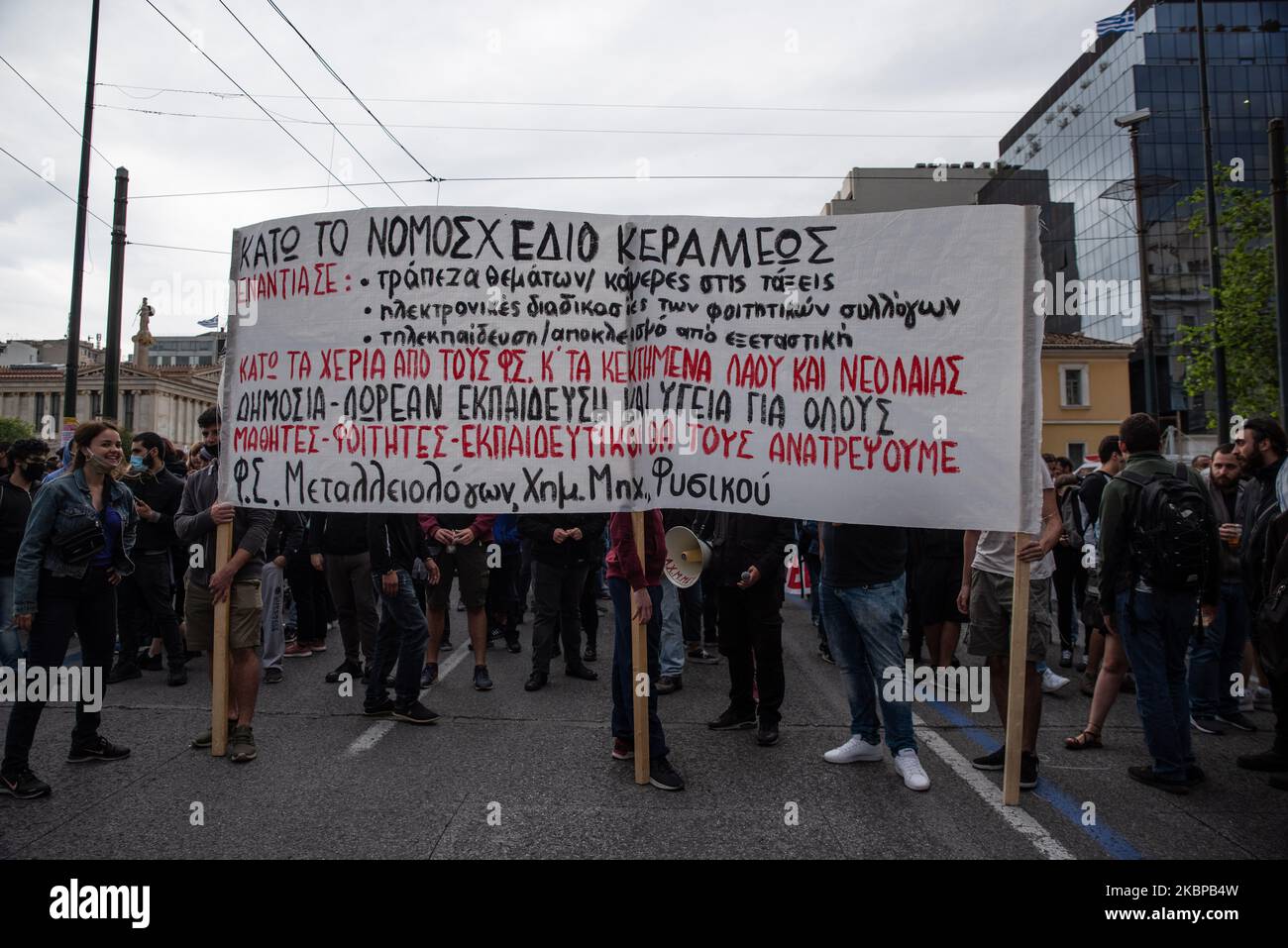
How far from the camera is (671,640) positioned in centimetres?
678

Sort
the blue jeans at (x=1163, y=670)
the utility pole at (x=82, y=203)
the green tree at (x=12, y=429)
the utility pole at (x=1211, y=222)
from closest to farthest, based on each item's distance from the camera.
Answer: the blue jeans at (x=1163, y=670)
the utility pole at (x=82, y=203)
the utility pole at (x=1211, y=222)
the green tree at (x=12, y=429)

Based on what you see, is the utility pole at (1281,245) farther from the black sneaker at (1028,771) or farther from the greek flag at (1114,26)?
the greek flag at (1114,26)

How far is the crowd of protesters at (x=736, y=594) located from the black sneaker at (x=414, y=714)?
0.06 feet

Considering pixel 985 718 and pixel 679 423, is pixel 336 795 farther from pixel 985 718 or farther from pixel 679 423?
pixel 985 718

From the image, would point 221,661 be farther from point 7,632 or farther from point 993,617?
point 993,617

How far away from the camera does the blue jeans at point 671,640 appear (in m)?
6.72

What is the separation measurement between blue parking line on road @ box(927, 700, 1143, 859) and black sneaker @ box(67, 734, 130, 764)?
5130mm

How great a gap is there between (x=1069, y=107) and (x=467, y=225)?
72.3m

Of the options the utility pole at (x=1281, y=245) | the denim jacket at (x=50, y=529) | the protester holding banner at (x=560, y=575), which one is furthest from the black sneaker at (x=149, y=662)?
the utility pole at (x=1281, y=245)

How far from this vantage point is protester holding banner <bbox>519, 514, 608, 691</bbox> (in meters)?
6.86

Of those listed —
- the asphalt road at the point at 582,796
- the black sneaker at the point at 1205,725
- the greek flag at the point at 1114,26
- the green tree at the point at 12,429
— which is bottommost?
the asphalt road at the point at 582,796

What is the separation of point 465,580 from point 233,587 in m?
2.19
